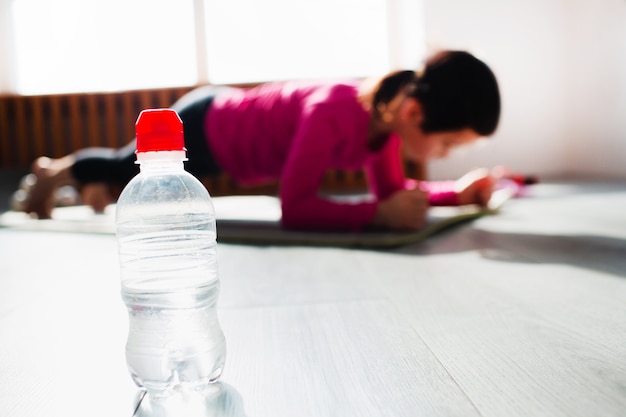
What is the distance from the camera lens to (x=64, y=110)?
11.0ft

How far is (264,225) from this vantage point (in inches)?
60.9

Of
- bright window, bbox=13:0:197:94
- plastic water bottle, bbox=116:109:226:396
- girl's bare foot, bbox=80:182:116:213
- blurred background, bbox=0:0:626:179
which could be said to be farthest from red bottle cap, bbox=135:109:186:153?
bright window, bbox=13:0:197:94

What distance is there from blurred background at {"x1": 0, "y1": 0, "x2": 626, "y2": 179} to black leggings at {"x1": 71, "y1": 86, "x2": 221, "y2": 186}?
1.50 m

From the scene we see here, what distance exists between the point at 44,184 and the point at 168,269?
1.42 meters

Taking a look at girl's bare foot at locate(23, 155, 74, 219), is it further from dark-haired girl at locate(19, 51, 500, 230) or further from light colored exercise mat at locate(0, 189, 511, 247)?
dark-haired girl at locate(19, 51, 500, 230)

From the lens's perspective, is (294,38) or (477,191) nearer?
(477,191)

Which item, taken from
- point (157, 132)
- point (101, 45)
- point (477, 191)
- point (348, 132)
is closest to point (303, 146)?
point (348, 132)

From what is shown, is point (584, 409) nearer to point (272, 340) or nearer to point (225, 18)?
point (272, 340)

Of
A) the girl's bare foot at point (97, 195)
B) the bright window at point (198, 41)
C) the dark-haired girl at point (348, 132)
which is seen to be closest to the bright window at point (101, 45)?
the bright window at point (198, 41)

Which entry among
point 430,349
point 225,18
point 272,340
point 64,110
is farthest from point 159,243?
point 64,110

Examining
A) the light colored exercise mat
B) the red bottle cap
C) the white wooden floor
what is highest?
the red bottle cap

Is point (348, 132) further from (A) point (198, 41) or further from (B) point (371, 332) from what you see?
(A) point (198, 41)

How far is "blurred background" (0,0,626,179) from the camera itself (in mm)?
3090

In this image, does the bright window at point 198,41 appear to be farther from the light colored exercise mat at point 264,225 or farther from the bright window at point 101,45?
the light colored exercise mat at point 264,225
